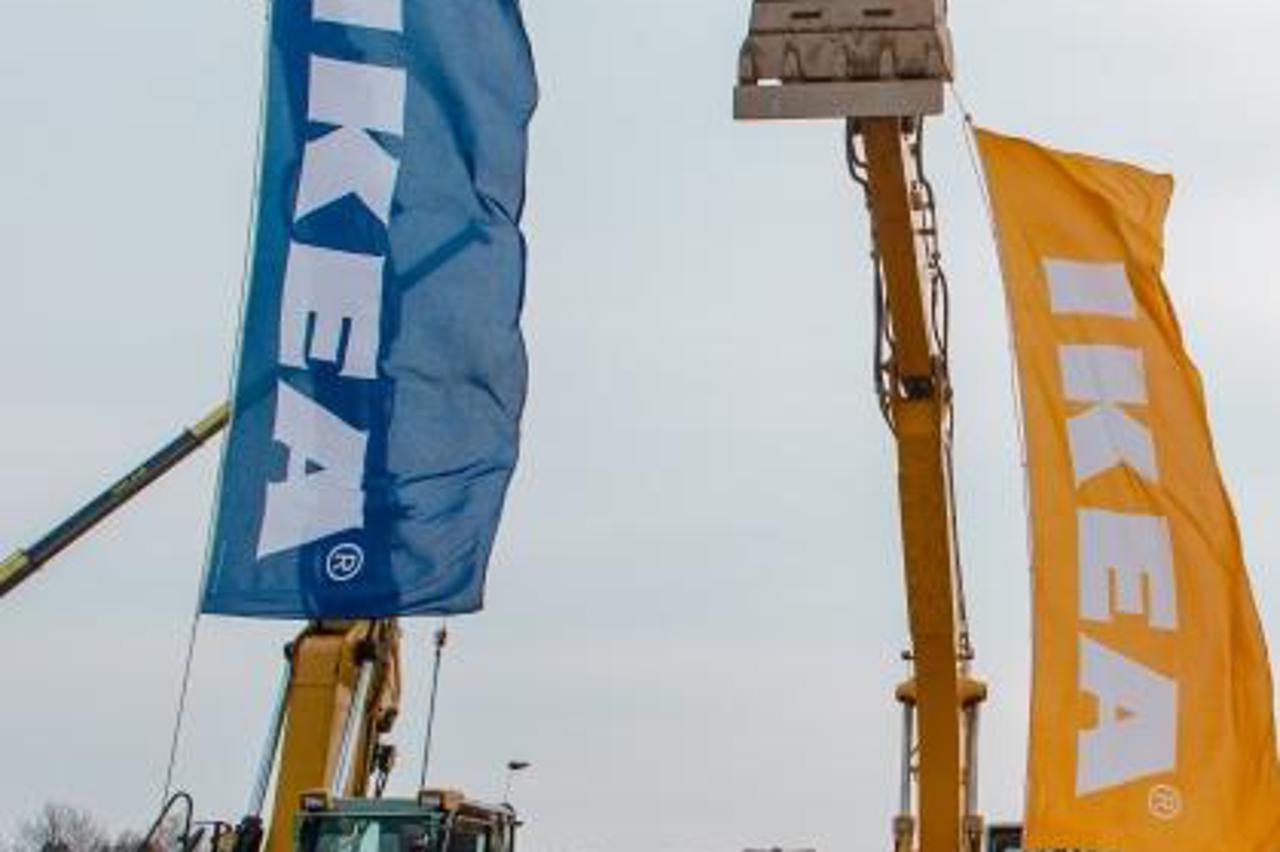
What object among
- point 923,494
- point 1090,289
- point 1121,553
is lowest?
point 1121,553

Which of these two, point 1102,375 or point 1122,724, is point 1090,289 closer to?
point 1102,375

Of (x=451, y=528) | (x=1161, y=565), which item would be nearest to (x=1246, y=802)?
(x=1161, y=565)

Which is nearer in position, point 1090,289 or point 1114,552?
point 1114,552

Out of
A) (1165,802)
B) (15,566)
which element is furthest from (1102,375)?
(15,566)

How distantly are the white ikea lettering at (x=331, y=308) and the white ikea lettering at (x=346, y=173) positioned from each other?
375 millimetres

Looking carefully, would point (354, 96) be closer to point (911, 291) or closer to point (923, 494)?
point (911, 291)

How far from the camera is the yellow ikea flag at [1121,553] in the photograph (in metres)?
13.9

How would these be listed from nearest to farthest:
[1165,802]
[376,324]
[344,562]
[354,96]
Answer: [1165,802]
[344,562]
[376,324]
[354,96]

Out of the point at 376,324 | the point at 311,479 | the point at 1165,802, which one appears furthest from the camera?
the point at 376,324

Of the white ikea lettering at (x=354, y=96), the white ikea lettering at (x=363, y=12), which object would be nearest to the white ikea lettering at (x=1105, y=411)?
the white ikea lettering at (x=354, y=96)

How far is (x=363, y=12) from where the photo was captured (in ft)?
50.9

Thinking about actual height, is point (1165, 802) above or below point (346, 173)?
below

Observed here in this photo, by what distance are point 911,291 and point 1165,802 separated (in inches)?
183

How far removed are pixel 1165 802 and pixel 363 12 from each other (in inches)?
314
